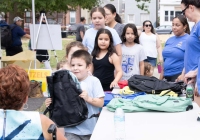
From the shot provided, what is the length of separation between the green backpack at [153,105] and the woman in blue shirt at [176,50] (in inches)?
76.0

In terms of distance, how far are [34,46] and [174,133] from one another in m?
7.92

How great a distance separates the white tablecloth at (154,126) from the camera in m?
3.41

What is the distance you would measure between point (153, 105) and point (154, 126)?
57 centimetres

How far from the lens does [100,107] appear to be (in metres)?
4.39

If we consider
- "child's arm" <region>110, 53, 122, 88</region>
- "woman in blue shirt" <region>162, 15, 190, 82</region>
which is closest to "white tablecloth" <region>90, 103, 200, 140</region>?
"child's arm" <region>110, 53, 122, 88</region>

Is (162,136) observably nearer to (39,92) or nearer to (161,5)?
(39,92)

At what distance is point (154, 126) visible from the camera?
3727 mm

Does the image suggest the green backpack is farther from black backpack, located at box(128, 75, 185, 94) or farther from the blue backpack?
black backpack, located at box(128, 75, 185, 94)

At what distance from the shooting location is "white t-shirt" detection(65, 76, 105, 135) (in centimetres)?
416

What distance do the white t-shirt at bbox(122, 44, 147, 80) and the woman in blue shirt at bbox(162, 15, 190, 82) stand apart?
0.40 meters

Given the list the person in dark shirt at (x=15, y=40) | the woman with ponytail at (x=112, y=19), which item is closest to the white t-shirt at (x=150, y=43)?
the woman with ponytail at (x=112, y=19)

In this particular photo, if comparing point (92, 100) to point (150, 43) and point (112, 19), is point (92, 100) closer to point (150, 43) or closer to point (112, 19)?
point (112, 19)

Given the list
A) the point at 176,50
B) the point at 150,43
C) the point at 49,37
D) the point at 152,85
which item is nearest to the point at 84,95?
the point at 152,85

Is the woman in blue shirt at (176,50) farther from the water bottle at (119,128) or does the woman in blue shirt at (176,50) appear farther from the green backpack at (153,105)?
the water bottle at (119,128)
